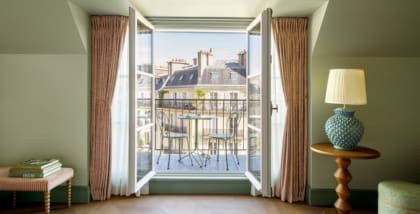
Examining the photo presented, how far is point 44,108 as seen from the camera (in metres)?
3.12

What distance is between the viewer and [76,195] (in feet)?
10.3

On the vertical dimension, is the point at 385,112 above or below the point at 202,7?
below

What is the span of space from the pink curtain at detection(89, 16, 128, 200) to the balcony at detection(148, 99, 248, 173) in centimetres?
176

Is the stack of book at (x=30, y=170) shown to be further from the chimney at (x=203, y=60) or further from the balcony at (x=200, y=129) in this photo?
the chimney at (x=203, y=60)

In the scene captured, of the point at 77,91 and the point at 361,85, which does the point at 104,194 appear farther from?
the point at 361,85

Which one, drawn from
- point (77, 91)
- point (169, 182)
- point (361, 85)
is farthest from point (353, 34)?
point (77, 91)

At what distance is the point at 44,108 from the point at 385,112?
3529 mm

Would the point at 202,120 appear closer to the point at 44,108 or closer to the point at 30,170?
the point at 44,108

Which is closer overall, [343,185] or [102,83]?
[343,185]

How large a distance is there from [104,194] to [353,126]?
8.43 feet

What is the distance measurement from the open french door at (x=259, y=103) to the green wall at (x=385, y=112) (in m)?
0.61

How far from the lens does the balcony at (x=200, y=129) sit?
514 cm

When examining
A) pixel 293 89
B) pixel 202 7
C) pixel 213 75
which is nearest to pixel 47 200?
pixel 202 7

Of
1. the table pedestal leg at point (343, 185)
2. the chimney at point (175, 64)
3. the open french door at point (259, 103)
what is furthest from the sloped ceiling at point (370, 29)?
the chimney at point (175, 64)
